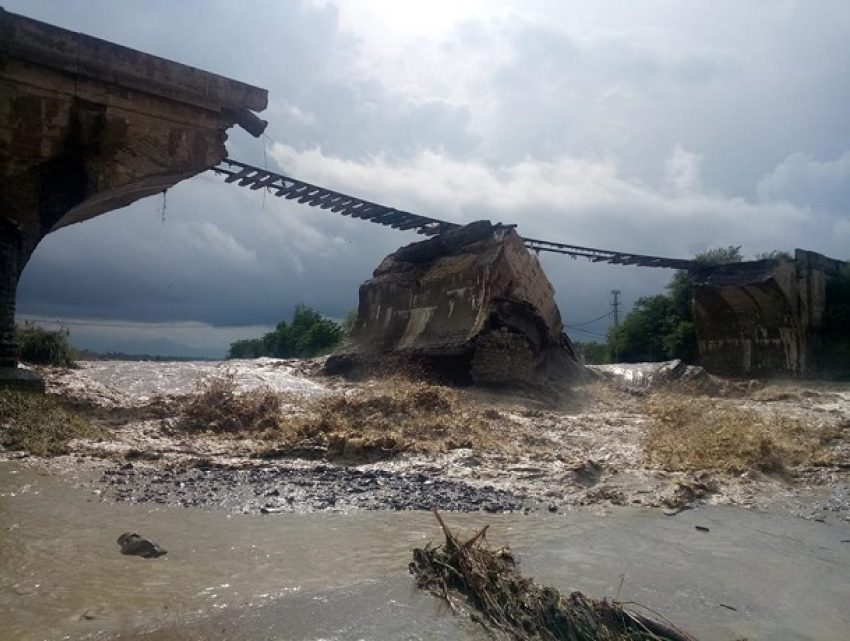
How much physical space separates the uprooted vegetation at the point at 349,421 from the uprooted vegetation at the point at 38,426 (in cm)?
142

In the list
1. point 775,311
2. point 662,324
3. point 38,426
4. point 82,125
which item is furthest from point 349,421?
point 662,324

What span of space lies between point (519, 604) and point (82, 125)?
9.11m

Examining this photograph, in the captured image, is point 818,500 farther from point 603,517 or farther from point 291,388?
point 291,388

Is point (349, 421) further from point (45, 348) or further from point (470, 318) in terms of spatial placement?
point (45, 348)

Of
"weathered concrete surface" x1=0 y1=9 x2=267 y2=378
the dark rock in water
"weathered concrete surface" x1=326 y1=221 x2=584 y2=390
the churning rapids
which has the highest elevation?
"weathered concrete surface" x1=0 y1=9 x2=267 y2=378

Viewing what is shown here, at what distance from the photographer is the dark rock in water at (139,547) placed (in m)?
3.43

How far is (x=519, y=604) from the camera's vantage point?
297 cm

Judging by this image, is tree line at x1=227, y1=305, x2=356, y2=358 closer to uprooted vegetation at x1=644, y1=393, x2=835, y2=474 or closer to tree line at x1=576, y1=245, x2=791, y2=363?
tree line at x1=576, y1=245, x2=791, y2=363

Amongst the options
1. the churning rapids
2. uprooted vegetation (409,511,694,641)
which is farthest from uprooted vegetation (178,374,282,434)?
uprooted vegetation (409,511,694,641)

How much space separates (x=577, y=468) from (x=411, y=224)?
37.5 feet

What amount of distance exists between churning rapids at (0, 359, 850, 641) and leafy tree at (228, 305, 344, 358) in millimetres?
30321

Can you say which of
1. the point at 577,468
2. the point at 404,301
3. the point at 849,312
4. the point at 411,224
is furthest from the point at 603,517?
the point at 849,312

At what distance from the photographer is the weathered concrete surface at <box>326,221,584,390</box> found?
13.0m

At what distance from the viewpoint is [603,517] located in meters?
4.98
